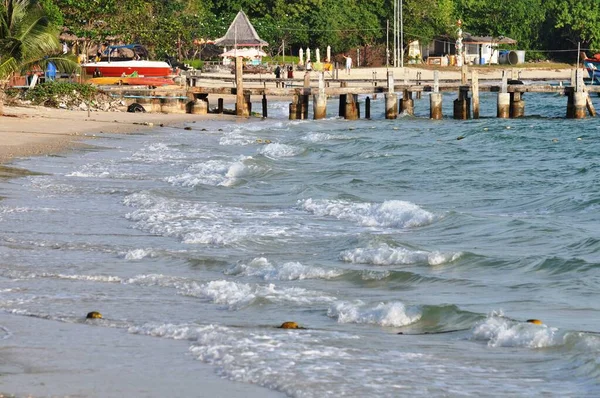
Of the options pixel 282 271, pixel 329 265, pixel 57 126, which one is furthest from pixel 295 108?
pixel 282 271

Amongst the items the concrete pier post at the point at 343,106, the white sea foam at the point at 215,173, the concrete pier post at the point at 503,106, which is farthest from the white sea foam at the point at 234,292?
the concrete pier post at the point at 343,106

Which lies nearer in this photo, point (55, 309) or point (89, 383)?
point (89, 383)

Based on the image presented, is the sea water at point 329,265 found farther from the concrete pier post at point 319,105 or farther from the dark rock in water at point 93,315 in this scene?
the concrete pier post at point 319,105

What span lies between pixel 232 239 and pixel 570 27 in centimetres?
8627

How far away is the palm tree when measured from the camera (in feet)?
94.8

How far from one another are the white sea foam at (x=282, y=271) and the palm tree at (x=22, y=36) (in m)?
18.8

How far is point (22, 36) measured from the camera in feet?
94.8

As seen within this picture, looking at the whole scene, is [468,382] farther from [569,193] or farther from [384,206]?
[569,193]

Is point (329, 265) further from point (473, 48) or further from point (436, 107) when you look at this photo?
point (473, 48)

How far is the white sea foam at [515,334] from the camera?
8664 mm

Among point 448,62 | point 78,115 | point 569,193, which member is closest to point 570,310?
point 569,193

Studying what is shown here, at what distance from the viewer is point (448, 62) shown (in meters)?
86.8

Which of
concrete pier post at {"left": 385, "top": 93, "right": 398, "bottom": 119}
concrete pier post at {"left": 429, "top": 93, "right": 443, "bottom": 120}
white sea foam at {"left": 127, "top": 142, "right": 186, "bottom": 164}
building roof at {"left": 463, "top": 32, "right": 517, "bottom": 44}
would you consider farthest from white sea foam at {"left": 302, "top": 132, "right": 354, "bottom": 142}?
building roof at {"left": 463, "top": 32, "right": 517, "bottom": 44}

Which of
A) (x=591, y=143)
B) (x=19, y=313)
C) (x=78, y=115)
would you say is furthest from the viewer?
(x=78, y=115)
